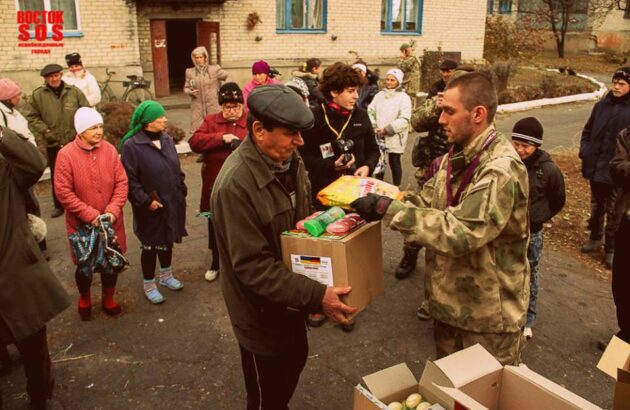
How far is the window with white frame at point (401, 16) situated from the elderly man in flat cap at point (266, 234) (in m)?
18.1

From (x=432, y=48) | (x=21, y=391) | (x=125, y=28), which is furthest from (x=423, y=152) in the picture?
(x=432, y=48)

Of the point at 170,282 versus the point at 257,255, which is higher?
the point at 257,255

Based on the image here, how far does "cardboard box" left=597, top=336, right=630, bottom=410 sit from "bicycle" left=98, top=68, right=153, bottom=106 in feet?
41.6

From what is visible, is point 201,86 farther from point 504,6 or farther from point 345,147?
point 504,6

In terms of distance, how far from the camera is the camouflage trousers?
8.91 ft

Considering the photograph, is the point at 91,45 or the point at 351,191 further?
the point at 91,45

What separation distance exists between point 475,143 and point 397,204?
1.59 ft

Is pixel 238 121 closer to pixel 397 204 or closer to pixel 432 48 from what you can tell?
pixel 397 204

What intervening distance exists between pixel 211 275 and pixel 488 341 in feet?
11.1

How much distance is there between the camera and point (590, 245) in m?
6.51

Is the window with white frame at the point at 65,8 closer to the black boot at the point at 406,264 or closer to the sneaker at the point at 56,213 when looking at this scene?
the sneaker at the point at 56,213

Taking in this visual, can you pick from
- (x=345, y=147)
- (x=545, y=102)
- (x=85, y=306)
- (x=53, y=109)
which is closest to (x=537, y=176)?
(x=345, y=147)

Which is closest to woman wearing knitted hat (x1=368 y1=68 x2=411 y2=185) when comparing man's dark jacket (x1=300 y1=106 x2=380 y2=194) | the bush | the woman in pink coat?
man's dark jacket (x1=300 y1=106 x2=380 y2=194)

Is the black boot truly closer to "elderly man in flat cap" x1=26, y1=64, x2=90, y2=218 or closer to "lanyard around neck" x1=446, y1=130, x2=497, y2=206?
"lanyard around neck" x1=446, y1=130, x2=497, y2=206
